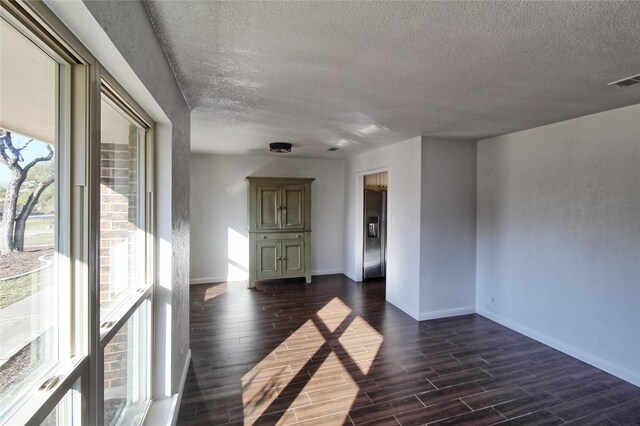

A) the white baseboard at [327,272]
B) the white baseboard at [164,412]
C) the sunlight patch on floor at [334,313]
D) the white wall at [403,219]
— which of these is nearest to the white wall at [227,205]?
the white baseboard at [327,272]

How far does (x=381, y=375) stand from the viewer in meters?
2.70

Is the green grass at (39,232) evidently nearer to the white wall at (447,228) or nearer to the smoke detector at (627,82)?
the smoke detector at (627,82)

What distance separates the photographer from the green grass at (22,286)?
75cm

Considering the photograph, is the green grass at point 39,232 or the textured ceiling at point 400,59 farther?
the textured ceiling at point 400,59

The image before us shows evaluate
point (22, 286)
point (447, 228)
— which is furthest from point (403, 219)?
point (22, 286)

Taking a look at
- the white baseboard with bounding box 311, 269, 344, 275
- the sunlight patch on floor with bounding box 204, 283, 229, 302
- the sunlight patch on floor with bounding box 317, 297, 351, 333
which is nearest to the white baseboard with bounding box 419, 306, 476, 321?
the sunlight patch on floor with bounding box 317, 297, 351, 333

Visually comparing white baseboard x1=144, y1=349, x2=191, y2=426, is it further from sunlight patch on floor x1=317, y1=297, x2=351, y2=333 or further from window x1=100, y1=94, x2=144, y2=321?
sunlight patch on floor x1=317, y1=297, x2=351, y2=333

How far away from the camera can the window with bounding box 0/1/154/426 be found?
776 mm

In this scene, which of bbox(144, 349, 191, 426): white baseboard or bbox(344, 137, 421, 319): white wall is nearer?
bbox(144, 349, 191, 426): white baseboard

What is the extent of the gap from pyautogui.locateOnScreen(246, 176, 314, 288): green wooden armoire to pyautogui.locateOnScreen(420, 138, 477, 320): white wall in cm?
225

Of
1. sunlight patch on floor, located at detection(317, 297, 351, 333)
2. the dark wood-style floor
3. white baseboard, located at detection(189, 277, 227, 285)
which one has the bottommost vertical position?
the dark wood-style floor

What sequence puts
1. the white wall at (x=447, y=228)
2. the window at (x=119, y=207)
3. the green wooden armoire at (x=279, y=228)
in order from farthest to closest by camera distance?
the green wooden armoire at (x=279, y=228) → the white wall at (x=447, y=228) → the window at (x=119, y=207)

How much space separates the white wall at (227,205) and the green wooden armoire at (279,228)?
0.51 m

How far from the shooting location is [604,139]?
2.84 metres
